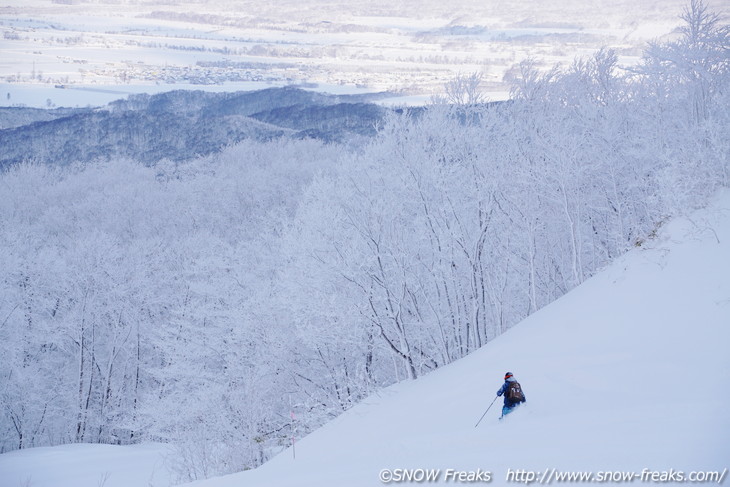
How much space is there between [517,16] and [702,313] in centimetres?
11519

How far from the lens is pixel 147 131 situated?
6588cm

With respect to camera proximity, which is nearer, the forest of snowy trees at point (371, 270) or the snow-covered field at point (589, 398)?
the snow-covered field at point (589, 398)

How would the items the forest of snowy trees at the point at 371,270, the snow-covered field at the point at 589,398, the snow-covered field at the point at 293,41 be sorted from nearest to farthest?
the snow-covered field at the point at 589,398, the forest of snowy trees at the point at 371,270, the snow-covered field at the point at 293,41

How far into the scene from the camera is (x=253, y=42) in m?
131

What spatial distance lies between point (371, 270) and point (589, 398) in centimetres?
917

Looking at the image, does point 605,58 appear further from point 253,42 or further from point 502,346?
point 253,42

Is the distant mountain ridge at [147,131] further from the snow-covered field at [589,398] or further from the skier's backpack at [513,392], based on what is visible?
the skier's backpack at [513,392]

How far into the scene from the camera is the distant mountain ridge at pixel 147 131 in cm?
6194

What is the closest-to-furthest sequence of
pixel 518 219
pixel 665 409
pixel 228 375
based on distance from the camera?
1. pixel 665 409
2. pixel 518 219
3. pixel 228 375

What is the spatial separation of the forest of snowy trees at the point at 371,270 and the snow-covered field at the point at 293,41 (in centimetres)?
2968

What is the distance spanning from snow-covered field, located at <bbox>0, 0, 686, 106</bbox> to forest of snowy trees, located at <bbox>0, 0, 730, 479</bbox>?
29675 mm

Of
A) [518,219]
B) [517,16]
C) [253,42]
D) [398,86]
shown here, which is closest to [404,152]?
[518,219]

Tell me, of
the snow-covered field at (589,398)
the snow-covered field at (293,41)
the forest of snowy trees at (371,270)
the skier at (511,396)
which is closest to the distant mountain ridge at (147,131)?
the snow-covered field at (293,41)

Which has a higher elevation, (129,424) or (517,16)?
(517,16)
